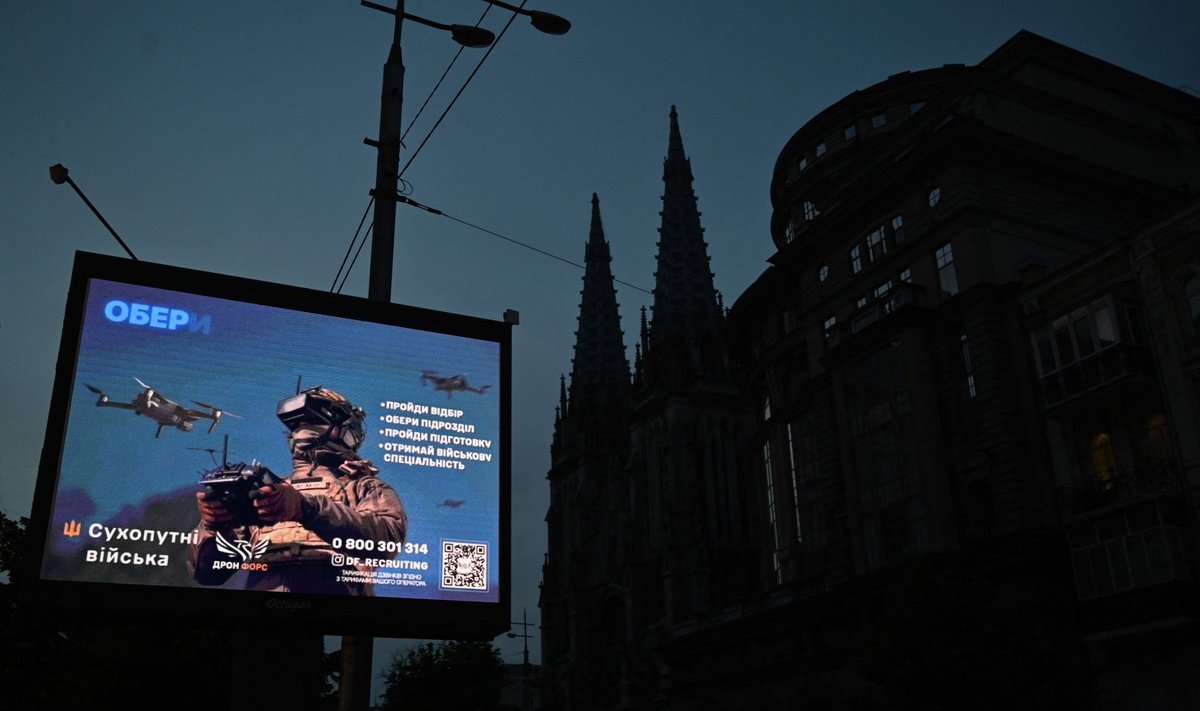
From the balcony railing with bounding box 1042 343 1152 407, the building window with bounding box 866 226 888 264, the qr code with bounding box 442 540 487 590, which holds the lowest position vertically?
the qr code with bounding box 442 540 487 590

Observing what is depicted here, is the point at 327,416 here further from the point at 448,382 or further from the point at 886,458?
the point at 886,458

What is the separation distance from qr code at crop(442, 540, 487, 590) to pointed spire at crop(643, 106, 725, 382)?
79.0m

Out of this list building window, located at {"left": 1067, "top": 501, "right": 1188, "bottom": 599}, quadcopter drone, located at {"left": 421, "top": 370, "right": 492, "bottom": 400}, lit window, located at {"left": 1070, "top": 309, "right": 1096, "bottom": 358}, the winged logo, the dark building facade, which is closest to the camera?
the winged logo

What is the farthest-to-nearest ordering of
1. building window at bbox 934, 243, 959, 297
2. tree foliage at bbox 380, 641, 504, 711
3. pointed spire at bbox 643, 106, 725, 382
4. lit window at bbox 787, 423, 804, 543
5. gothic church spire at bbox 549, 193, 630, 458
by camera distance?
1. gothic church spire at bbox 549, 193, 630, 458
2. pointed spire at bbox 643, 106, 725, 382
3. tree foliage at bbox 380, 641, 504, 711
4. lit window at bbox 787, 423, 804, 543
5. building window at bbox 934, 243, 959, 297

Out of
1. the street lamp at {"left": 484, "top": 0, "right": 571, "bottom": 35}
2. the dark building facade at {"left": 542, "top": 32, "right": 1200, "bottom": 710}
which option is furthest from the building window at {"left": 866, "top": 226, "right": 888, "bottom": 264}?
the street lamp at {"left": 484, "top": 0, "right": 571, "bottom": 35}

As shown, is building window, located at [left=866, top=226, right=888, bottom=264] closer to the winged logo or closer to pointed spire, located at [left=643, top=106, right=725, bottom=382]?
the winged logo

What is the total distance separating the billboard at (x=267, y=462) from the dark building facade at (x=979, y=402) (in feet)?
53.2

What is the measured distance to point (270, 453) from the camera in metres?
16.2

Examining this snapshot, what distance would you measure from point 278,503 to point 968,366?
31.0 meters

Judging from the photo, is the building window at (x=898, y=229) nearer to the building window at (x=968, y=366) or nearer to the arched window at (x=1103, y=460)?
the building window at (x=968, y=366)

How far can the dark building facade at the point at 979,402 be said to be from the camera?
31.7 metres

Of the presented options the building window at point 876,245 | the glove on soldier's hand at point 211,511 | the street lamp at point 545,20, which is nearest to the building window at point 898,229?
the building window at point 876,245

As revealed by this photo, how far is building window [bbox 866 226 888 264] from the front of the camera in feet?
151

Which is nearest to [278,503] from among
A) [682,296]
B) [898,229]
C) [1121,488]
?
[1121,488]
